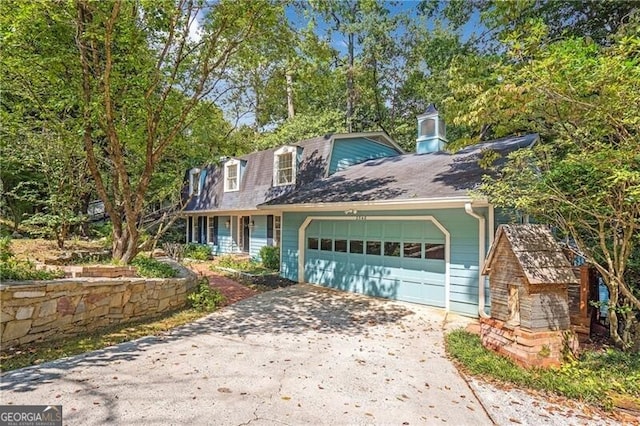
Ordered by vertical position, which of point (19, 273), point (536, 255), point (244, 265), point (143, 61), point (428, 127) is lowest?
point (244, 265)

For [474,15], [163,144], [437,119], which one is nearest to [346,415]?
[163,144]

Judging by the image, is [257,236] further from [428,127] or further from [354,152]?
[428,127]

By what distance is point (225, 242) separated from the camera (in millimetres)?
16875

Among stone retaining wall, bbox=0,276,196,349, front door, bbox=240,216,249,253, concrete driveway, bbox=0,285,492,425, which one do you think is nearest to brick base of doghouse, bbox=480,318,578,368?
concrete driveway, bbox=0,285,492,425

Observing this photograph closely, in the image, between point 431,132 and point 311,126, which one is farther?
point 311,126

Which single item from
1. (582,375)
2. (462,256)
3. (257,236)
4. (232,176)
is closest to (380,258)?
(462,256)

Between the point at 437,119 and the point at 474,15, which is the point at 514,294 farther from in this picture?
the point at 474,15

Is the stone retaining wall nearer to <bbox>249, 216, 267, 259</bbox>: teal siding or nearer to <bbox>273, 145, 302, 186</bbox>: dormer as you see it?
<bbox>273, 145, 302, 186</bbox>: dormer

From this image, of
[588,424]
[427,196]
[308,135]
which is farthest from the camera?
[308,135]

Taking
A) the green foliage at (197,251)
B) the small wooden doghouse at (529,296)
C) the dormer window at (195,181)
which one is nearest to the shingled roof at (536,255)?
the small wooden doghouse at (529,296)

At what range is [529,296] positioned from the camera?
4469mm

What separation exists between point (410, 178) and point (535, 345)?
5400 mm

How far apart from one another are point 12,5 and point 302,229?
7.77m

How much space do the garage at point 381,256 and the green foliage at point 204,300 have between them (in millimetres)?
3386
